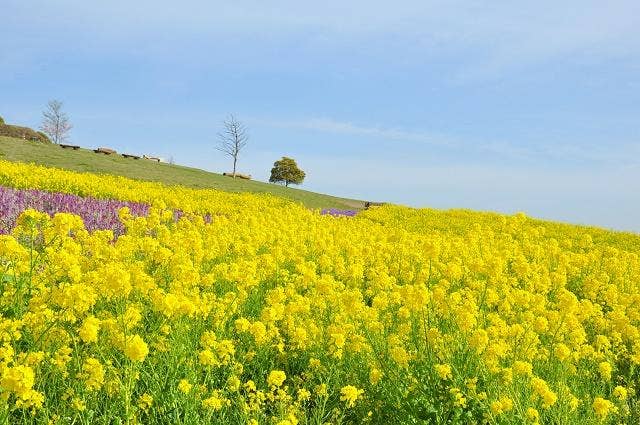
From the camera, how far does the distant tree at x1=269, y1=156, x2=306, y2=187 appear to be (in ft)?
218

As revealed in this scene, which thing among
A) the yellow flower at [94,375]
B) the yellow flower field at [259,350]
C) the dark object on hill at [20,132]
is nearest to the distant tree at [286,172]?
the dark object on hill at [20,132]

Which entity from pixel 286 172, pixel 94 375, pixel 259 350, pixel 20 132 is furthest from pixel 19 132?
pixel 94 375

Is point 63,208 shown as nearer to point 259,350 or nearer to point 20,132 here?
point 259,350

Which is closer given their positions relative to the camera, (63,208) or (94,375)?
(94,375)

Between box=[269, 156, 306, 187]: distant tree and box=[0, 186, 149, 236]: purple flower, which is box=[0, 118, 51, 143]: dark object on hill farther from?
box=[0, 186, 149, 236]: purple flower

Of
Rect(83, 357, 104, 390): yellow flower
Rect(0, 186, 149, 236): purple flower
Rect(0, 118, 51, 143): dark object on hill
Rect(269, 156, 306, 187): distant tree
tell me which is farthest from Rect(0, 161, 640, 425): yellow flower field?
Rect(269, 156, 306, 187): distant tree

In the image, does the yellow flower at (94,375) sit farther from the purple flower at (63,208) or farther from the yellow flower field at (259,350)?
the purple flower at (63,208)

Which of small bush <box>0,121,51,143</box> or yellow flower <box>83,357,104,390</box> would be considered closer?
yellow flower <box>83,357,104,390</box>

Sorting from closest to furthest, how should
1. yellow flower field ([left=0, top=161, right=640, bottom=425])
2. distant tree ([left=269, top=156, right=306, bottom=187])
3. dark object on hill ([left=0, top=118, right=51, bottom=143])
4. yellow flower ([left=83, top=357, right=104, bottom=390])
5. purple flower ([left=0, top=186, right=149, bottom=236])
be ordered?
yellow flower ([left=83, top=357, right=104, bottom=390]) < yellow flower field ([left=0, top=161, right=640, bottom=425]) < purple flower ([left=0, top=186, right=149, bottom=236]) < dark object on hill ([left=0, top=118, right=51, bottom=143]) < distant tree ([left=269, top=156, right=306, bottom=187])

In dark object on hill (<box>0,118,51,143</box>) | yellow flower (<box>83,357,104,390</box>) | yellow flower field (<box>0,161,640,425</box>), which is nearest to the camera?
yellow flower (<box>83,357,104,390</box>)

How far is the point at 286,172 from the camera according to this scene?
218 feet

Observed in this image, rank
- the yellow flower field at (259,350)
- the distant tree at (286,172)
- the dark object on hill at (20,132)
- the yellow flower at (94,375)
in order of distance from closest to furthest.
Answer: the yellow flower at (94,375) → the yellow flower field at (259,350) → the dark object on hill at (20,132) → the distant tree at (286,172)

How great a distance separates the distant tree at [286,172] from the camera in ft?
218

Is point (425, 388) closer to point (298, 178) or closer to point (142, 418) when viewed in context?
point (142, 418)
